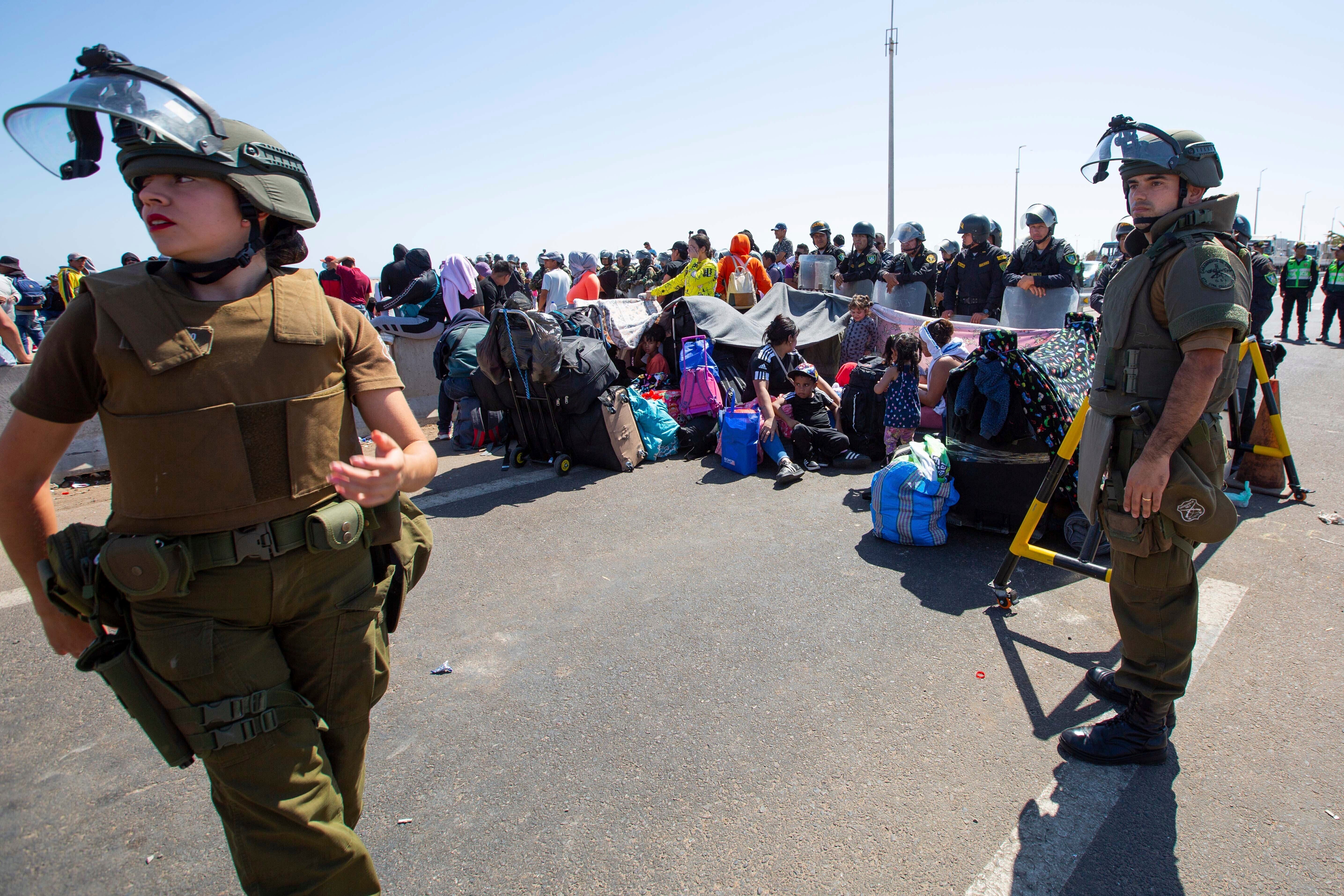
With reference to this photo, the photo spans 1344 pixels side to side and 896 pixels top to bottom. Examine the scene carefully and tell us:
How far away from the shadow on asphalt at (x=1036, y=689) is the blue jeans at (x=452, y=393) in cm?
549

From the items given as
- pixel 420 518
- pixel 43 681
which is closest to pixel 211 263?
pixel 420 518

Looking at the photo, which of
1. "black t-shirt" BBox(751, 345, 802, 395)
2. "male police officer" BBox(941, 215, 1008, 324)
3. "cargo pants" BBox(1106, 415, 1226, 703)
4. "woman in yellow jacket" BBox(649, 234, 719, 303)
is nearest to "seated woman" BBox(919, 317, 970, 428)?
"black t-shirt" BBox(751, 345, 802, 395)

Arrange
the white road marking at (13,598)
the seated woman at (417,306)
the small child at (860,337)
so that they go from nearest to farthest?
the white road marking at (13,598) < the small child at (860,337) < the seated woman at (417,306)

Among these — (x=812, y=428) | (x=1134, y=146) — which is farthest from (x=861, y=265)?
(x=1134, y=146)

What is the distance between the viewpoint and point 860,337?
8711 millimetres

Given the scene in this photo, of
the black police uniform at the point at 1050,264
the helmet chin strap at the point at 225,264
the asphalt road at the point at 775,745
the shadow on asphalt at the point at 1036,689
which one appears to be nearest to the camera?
the helmet chin strap at the point at 225,264

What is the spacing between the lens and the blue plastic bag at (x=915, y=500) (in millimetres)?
4535

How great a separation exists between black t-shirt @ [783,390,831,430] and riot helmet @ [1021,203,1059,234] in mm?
3056

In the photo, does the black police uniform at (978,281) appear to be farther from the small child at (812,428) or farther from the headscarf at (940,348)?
the small child at (812,428)

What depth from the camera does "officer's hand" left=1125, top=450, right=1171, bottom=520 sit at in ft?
7.84

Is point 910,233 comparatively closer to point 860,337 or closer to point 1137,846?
point 860,337

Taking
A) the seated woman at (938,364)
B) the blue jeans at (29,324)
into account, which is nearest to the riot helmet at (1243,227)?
the seated woman at (938,364)

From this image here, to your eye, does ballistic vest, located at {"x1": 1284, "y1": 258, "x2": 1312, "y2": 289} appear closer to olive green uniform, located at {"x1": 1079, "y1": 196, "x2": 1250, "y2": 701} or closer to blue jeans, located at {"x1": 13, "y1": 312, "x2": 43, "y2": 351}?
olive green uniform, located at {"x1": 1079, "y1": 196, "x2": 1250, "y2": 701}

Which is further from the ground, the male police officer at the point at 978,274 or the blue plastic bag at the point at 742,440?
the male police officer at the point at 978,274
